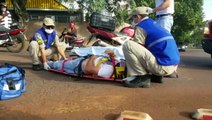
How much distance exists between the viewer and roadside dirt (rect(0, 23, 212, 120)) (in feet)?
16.7

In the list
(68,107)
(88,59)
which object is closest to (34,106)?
(68,107)

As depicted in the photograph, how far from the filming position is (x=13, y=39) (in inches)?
514

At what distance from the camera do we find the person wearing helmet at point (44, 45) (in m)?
8.27

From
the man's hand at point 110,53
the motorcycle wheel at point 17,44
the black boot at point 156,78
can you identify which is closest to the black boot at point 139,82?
the black boot at point 156,78

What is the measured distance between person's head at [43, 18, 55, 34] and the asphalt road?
126cm

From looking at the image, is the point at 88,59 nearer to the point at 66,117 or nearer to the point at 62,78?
the point at 62,78

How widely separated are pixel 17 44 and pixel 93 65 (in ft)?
22.1

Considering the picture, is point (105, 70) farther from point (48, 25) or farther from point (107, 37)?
point (107, 37)

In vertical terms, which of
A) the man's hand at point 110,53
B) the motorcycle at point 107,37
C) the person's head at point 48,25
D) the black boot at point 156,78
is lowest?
the black boot at point 156,78

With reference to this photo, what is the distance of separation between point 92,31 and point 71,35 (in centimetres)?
637

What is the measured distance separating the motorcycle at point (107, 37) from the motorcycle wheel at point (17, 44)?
3420 millimetres

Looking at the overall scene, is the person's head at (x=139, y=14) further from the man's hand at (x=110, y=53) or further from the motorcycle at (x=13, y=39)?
the motorcycle at (x=13, y=39)

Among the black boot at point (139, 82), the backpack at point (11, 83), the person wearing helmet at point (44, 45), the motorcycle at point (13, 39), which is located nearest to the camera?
the backpack at point (11, 83)

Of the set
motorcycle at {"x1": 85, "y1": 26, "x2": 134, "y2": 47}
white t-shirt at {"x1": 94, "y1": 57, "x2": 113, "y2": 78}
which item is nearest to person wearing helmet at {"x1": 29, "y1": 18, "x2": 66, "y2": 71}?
white t-shirt at {"x1": 94, "y1": 57, "x2": 113, "y2": 78}
